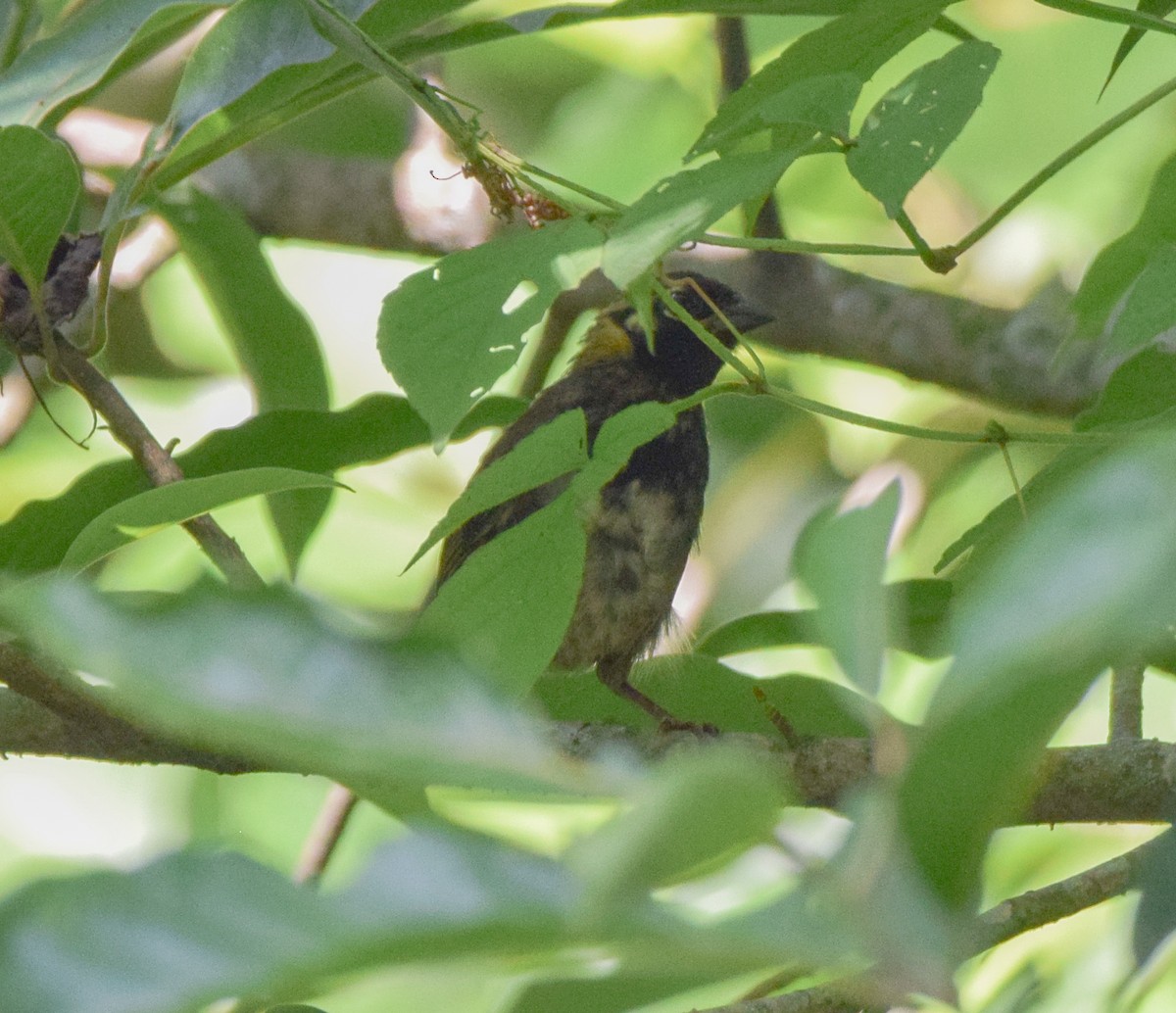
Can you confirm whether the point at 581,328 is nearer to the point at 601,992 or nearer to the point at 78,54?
the point at 78,54

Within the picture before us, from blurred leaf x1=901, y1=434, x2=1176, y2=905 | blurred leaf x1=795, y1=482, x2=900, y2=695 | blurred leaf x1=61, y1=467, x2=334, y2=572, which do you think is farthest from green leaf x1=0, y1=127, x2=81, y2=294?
blurred leaf x1=901, y1=434, x2=1176, y2=905

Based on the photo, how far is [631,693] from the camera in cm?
327

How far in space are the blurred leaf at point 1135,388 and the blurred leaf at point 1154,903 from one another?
663 millimetres

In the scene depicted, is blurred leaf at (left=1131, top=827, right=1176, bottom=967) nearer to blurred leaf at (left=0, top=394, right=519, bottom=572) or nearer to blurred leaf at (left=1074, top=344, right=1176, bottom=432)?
blurred leaf at (left=1074, top=344, right=1176, bottom=432)

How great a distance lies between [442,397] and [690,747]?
1.30 meters

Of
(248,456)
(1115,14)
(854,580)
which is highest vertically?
(248,456)

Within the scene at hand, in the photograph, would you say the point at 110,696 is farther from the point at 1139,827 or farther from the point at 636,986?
the point at 1139,827

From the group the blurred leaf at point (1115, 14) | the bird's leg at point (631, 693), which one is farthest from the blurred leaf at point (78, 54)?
the bird's leg at point (631, 693)

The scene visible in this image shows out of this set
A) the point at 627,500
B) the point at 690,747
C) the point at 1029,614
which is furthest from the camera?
the point at 627,500

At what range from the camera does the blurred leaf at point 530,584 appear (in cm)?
109

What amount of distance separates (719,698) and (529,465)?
100cm

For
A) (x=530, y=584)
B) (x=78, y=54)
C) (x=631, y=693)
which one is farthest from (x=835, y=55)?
(x=631, y=693)

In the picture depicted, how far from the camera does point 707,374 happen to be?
4148 millimetres

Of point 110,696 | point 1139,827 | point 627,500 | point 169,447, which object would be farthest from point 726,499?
point 110,696
